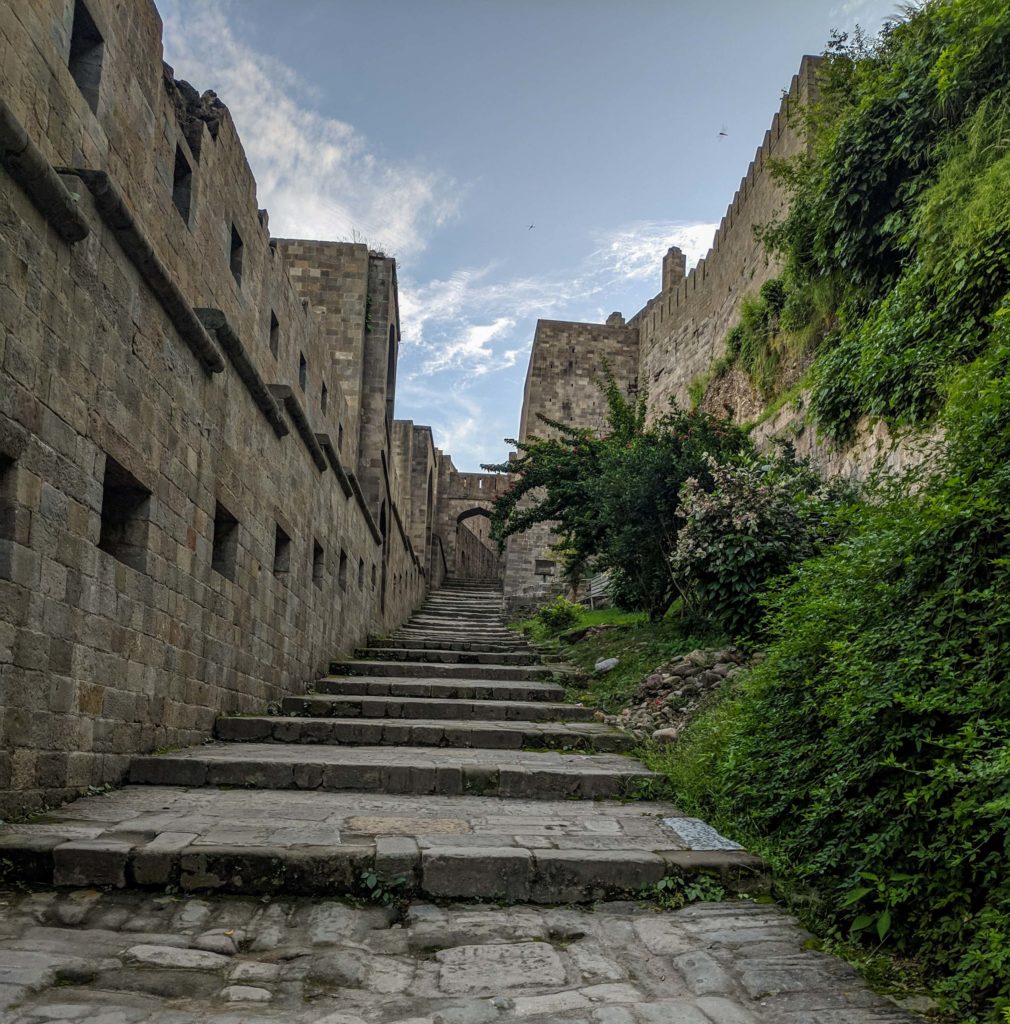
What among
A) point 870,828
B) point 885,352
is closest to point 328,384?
point 885,352

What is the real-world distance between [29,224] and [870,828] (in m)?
4.27

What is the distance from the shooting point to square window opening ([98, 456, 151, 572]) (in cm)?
496

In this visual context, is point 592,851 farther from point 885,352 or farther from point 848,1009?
point 885,352

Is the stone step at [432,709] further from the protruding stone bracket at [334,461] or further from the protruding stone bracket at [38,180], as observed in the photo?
the protruding stone bracket at [38,180]

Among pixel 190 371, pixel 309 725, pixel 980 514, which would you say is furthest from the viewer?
pixel 309 725

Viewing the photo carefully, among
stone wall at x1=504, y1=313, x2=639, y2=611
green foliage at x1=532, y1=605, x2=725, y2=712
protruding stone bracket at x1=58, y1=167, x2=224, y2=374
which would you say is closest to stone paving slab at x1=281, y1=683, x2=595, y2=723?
green foliage at x1=532, y1=605, x2=725, y2=712

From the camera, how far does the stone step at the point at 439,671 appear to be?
402 inches

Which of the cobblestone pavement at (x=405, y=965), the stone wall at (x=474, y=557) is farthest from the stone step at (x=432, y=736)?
the stone wall at (x=474, y=557)

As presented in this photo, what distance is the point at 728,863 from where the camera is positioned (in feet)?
12.7

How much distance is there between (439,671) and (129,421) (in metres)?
6.10

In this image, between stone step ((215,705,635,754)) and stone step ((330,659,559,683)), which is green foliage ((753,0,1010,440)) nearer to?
stone step ((215,705,635,754))

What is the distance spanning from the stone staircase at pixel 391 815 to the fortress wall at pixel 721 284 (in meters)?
10.2

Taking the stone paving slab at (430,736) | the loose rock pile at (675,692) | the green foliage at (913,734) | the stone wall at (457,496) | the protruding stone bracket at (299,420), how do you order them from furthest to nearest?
the stone wall at (457,496) < the protruding stone bracket at (299,420) < the loose rock pile at (675,692) < the stone paving slab at (430,736) < the green foliage at (913,734)

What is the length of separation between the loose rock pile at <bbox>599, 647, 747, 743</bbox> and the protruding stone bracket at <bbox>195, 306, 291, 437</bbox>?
13.4ft
